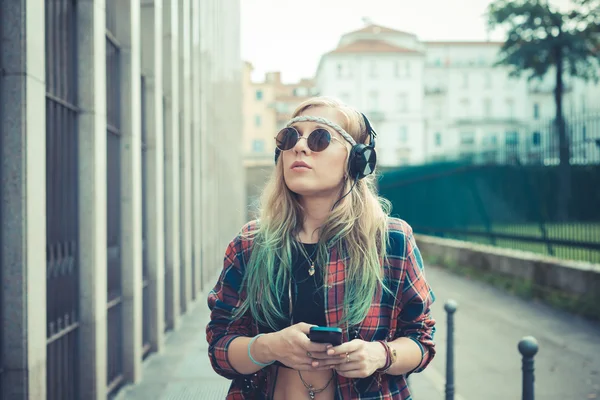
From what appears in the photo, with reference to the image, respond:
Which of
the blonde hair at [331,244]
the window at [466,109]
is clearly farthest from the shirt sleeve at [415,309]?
the window at [466,109]

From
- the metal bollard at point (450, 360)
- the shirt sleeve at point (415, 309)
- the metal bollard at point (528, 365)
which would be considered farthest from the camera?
the metal bollard at point (450, 360)

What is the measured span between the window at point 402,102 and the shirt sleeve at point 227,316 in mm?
73183

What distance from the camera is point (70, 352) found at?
458cm

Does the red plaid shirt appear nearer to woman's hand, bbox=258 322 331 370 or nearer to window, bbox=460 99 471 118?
woman's hand, bbox=258 322 331 370

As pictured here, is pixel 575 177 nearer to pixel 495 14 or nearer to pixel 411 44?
pixel 495 14

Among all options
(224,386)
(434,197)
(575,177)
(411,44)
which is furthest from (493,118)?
(224,386)

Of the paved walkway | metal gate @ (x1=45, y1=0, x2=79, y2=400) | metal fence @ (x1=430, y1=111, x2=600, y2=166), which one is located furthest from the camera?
metal fence @ (x1=430, y1=111, x2=600, y2=166)

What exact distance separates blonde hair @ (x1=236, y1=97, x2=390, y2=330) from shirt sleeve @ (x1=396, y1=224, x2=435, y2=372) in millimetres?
111

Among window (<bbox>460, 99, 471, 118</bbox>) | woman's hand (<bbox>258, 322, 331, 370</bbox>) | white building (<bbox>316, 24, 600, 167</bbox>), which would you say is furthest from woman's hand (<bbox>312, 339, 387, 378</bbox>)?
window (<bbox>460, 99, 471, 118</bbox>)

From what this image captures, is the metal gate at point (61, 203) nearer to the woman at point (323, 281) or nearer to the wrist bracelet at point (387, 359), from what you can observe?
the woman at point (323, 281)

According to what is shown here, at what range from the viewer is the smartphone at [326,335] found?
1.83m

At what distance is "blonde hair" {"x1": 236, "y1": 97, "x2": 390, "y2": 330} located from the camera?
2.12m

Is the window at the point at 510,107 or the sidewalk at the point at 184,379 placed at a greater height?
the window at the point at 510,107

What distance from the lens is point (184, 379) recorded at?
245 inches
